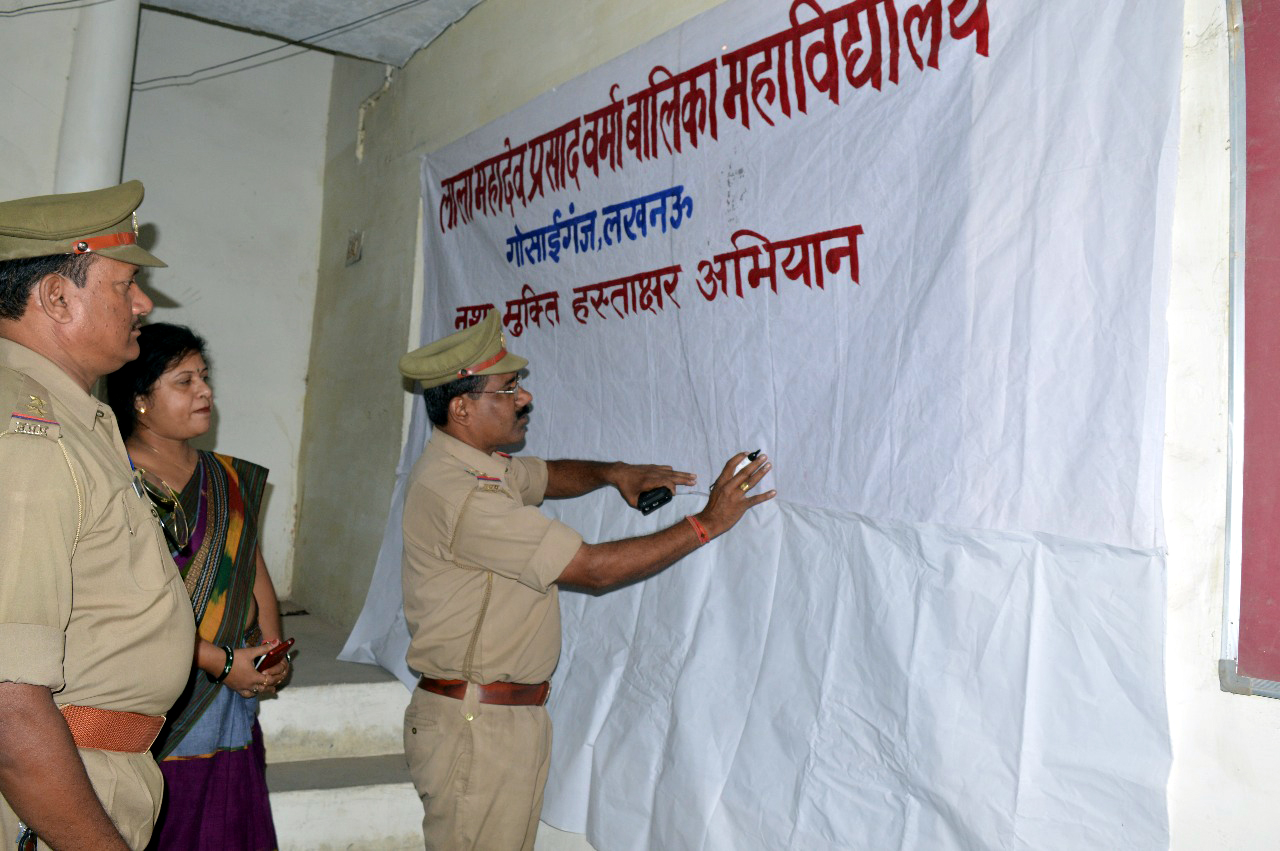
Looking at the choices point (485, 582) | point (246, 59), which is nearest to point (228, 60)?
point (246, 59)

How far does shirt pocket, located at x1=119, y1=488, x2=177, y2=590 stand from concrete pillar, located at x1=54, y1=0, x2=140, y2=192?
7.63ft

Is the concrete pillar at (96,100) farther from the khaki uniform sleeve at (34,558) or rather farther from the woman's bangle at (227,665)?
the khaki uniform sleeve at (34,558)

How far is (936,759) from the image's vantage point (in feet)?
5.13

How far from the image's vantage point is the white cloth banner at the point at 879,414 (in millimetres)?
1396

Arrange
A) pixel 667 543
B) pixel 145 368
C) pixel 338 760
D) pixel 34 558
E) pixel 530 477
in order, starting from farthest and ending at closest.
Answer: pixel 338 760 → pixel 530 477 → pixel 145 368 → pixel 667 543 → pixel 34 558

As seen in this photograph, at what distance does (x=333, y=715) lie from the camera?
3229 millimetres

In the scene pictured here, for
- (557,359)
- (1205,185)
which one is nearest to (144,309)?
(557,359)

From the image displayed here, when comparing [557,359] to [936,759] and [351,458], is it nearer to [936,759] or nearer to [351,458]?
[936,759]

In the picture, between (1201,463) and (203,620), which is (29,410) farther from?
(1201,463)

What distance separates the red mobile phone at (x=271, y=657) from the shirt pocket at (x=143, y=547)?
803 millimetres

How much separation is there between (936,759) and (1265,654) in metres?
0.51

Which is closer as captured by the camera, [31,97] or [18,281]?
[18,281]

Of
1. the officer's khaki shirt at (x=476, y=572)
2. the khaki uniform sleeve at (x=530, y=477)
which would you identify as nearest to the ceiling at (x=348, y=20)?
the khaki uniform sleeve at (x=530, y=477)

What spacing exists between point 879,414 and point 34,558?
131cm
